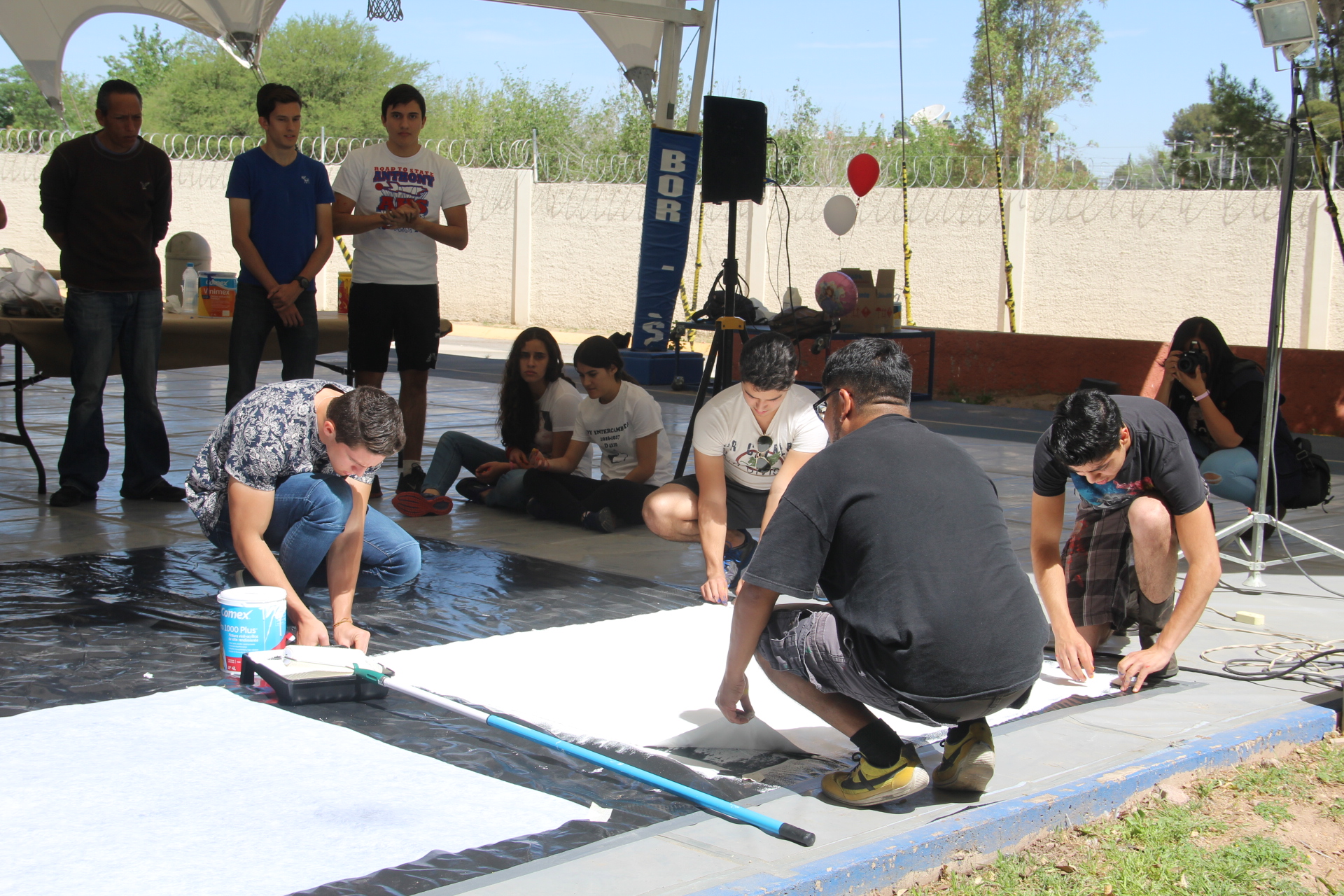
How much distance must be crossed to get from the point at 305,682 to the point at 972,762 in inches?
58.4

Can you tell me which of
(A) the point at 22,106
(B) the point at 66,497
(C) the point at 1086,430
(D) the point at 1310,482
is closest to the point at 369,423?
(C) the point at 1086,430

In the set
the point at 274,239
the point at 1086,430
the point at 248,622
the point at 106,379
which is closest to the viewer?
the point at 1086,430

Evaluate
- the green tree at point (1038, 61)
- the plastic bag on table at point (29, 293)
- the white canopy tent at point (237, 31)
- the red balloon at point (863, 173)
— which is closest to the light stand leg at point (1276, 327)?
the plastic bag on table at point (29, 293)

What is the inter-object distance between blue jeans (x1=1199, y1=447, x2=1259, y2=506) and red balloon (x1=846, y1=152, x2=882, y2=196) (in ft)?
29.4

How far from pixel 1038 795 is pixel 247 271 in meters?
3.93

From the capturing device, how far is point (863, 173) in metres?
13.0

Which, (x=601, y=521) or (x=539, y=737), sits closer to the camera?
(x=539, y=737)

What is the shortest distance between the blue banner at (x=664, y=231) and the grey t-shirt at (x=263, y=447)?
266 inches

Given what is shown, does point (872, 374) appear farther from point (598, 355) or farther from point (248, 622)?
point (598, 355)

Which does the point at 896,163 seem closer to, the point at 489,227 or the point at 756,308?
the point at 489,227

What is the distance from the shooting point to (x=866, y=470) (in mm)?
2127

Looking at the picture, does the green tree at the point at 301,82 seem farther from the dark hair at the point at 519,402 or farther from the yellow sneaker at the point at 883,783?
the yellow sneaker at the point at 883,783

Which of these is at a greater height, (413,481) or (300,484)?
(300,484)

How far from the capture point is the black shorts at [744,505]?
13.1ft
